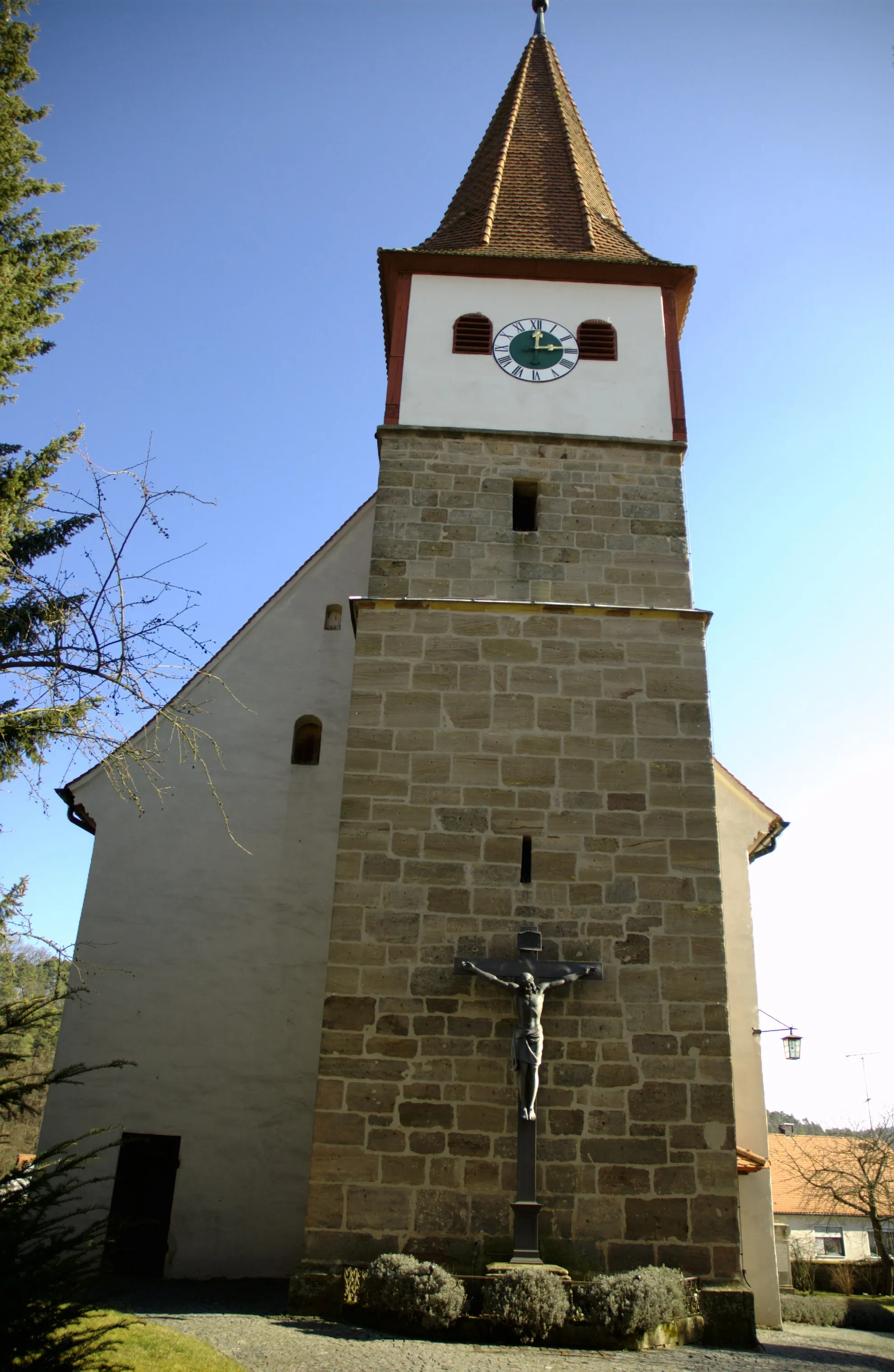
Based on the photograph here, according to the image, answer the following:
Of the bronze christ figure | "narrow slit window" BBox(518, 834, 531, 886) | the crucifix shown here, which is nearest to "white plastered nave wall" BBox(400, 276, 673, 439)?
"narrow slit window" BBox(518, 834, 531, 886)

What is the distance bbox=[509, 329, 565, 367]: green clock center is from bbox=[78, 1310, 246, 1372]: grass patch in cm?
912

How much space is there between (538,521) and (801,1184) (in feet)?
106

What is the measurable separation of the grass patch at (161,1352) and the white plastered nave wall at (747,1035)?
495 centimetres

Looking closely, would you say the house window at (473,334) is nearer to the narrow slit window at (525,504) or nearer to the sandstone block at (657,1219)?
the narrow slit window at (525,504)

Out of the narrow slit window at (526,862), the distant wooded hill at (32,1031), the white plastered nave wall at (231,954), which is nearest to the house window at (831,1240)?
the distant wooded hill at (32,1031)

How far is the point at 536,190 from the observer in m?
13.9

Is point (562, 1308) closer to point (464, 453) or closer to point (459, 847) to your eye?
point (459, 847)

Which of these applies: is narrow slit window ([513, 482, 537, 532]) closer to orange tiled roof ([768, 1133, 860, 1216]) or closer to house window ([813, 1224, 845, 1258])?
orange tiled roof ([768, 1133, 860, 1216])

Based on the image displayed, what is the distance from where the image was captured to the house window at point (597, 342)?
1149cm

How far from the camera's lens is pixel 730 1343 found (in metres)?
6.98

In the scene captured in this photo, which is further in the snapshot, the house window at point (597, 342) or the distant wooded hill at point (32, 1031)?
the house window at point (597, 342)

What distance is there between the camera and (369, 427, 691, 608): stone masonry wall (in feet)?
32.8

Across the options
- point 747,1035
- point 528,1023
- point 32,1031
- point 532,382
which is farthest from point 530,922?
point 532,382

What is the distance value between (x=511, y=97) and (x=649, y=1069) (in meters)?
14.4
